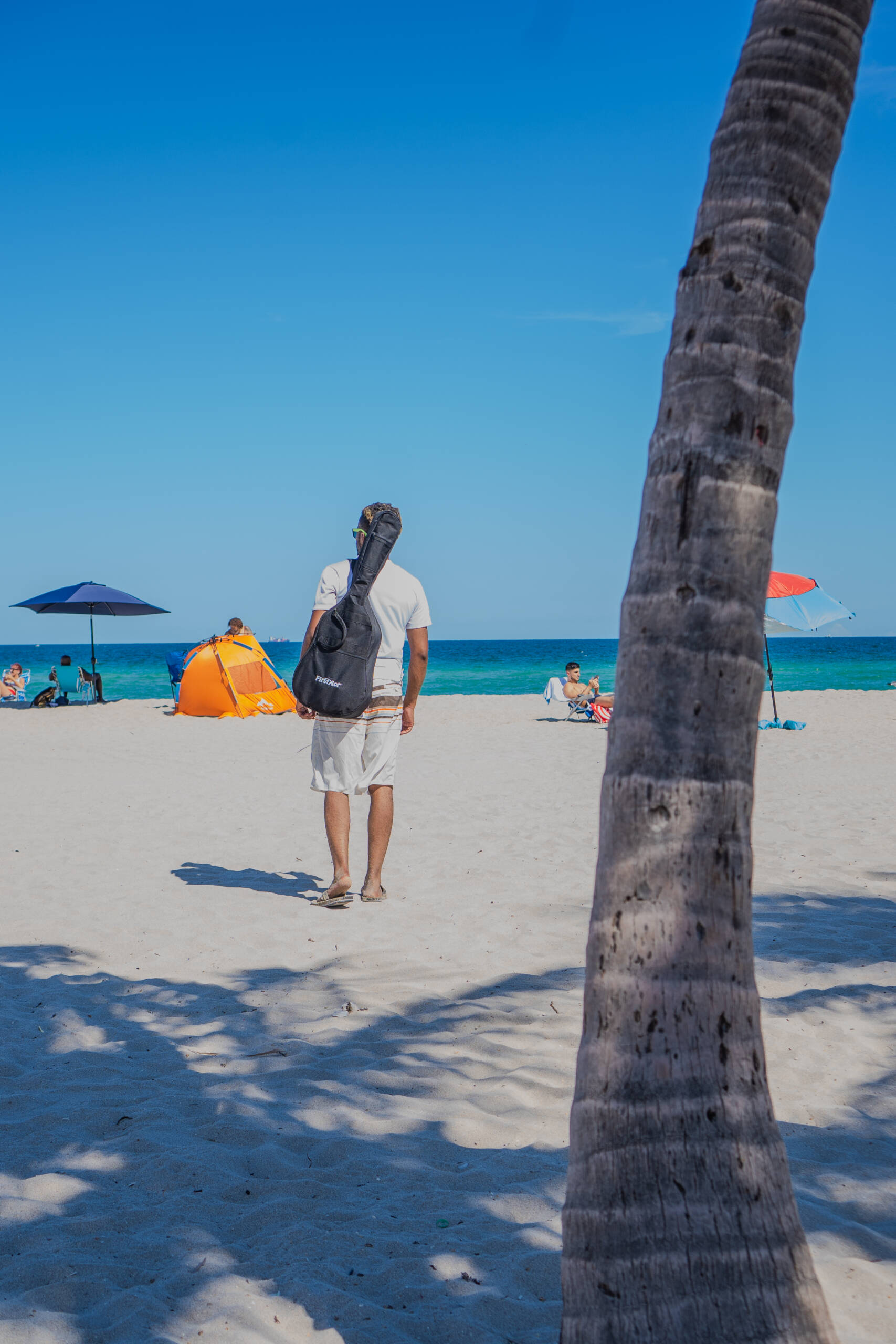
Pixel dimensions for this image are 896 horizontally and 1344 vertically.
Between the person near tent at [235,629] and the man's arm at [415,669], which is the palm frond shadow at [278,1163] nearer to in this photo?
the man's arm at [415,669]

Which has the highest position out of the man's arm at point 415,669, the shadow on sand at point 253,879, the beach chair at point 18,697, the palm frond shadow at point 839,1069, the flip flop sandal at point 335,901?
the man's arm at point 415,669

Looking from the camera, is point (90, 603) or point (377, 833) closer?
point (377, 833)

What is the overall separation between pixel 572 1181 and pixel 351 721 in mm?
3923

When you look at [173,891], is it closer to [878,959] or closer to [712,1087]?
[878,959]

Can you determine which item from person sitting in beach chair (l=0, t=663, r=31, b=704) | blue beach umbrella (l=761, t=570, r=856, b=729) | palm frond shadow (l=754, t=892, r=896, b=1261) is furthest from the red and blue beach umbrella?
person sitting in beach chair (l=0, t=663, r=31, b=704)

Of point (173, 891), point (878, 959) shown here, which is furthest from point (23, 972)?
point (878, 959)

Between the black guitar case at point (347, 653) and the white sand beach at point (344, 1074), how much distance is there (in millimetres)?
1256

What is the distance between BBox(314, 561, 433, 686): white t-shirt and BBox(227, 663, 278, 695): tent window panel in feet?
43.8

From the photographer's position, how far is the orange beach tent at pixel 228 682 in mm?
18438

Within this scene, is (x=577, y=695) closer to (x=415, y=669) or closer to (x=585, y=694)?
(x=585, y=694)

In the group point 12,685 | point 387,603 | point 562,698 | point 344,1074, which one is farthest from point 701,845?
point 12,685

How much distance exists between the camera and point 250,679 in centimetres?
1877

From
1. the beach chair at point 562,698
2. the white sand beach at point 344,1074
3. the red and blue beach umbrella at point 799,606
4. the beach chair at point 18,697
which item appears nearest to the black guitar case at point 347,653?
the white sand beach at point 344,1074

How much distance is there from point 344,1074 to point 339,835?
2180 millimetres
